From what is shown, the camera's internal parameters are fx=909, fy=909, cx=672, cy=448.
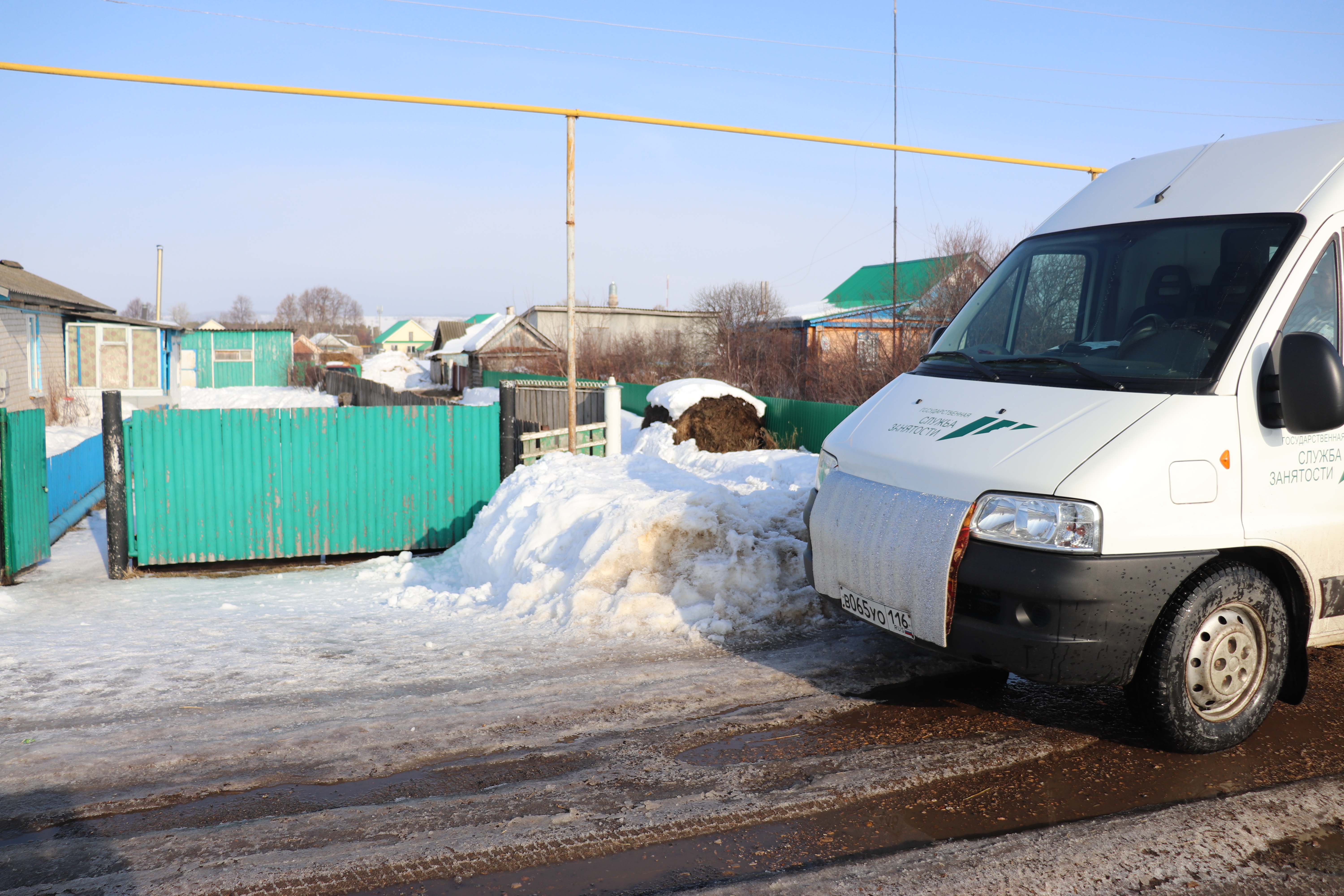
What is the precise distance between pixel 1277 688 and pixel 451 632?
5.02 meters

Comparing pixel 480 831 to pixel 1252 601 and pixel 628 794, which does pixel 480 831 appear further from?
pixel 1252 601

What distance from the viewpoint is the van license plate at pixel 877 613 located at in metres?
4.46

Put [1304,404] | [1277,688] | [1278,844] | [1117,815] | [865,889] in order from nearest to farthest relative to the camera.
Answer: [865,889] → [1278,844] → [1117,815] → [1304,404] → [1277,688]

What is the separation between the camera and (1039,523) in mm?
3988

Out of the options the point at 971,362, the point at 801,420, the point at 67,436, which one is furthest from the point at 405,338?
the point at 971,362

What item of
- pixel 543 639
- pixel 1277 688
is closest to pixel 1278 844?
pixel 1277 688

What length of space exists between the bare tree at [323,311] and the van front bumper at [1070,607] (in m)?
165

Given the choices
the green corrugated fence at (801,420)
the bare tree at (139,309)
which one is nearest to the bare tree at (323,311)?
the bare tree at (139,309)

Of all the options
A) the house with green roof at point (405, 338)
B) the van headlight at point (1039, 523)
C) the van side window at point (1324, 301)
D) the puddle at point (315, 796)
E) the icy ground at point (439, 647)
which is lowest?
the puddle at point (315, 796)

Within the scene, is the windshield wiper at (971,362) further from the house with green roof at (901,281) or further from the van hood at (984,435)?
the house with green roof at (901,281)

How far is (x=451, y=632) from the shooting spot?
21.6 ft

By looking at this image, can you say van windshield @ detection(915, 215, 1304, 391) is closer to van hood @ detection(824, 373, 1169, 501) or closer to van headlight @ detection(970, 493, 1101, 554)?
van hood @ detection(824, 373, 1169, 501)

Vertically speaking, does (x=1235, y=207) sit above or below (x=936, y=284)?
below

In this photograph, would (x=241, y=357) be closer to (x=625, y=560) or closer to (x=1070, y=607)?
(x=625, y=560)
